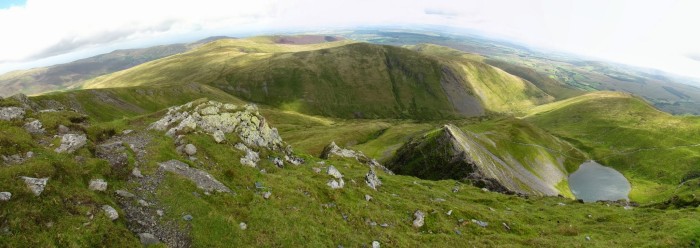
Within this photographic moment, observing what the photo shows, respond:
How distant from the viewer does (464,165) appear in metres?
91.2

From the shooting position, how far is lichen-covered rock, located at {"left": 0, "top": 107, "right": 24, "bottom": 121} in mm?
33531

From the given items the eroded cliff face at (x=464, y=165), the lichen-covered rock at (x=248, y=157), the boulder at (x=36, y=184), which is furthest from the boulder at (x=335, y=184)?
the eroded cliff face at (x=464, y=165)

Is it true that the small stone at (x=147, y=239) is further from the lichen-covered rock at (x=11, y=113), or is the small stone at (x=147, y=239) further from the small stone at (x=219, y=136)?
the lichen-covered rock at (x=11, y=113)

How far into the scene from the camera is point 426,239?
3356 centimetres

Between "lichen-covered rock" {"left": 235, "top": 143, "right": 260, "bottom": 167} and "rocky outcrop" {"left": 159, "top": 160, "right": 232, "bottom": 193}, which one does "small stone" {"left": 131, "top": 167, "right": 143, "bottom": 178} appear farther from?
"lichen-covered rock" {"left": 235, "top": 143, "right": 260, "bottom": 167}

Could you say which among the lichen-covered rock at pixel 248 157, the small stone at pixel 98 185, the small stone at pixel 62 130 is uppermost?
the small stone at pixel 62 130

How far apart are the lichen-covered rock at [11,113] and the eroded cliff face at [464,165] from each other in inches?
3253

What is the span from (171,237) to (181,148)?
15.9 metres

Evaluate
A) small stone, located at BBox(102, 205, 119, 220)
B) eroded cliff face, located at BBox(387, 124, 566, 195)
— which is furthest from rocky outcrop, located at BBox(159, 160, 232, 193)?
eroded cliff face, located at BBox(387, 124, 566, 195)

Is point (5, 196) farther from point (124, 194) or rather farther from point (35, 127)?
point (35, 127)

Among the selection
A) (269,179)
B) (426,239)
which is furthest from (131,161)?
(426,239)

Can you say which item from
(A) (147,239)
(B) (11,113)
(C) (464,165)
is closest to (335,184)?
(A) (147,239)

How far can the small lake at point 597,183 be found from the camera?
131m

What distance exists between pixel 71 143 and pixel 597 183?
17030 cm
